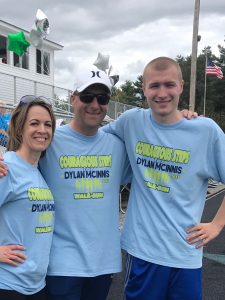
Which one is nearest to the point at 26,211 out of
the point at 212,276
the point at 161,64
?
the point at 161,64

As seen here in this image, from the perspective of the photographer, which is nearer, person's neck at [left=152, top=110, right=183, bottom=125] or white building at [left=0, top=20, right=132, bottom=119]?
person's neck at [left=152, top=110, right=183, bottom=125]

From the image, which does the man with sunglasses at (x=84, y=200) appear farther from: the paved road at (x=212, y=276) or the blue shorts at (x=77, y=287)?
the paved road at (x=212, y=276)

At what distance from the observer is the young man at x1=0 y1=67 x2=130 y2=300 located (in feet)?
8.26

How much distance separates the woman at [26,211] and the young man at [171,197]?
59cm

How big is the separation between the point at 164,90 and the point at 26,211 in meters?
1.06

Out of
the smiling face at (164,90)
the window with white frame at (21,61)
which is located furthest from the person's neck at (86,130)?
the window with white frame at (21,61)

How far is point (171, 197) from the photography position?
8.54 feet

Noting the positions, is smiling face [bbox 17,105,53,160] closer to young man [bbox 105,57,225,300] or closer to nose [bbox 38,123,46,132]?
nose [bbox 38,123,46,132]

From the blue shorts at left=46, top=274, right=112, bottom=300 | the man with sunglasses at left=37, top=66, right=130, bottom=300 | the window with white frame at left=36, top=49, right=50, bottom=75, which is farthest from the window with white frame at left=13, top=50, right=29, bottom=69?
the blue shorts at left=46, top=274, right=112, bottom=300

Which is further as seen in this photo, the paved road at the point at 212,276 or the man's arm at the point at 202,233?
the paved road at the point at 212,276

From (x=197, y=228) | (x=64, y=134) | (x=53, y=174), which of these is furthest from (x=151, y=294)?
(x=64, y=134)

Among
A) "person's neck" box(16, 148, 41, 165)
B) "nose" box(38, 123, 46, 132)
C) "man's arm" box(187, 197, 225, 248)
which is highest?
"nose" box(38, 123, 46, 132)

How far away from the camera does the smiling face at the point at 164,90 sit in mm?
2617

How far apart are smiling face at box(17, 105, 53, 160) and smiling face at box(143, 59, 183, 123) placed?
65 cm
